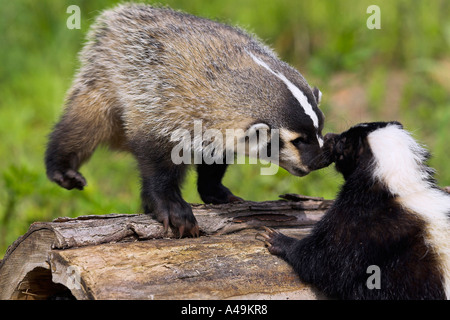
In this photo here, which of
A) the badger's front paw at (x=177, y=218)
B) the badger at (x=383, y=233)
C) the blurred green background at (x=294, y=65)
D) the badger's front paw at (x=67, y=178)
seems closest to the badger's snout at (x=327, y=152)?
the badger at (x=383, y=233)

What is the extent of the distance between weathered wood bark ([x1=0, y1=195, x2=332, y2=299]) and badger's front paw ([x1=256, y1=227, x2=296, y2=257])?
50mm

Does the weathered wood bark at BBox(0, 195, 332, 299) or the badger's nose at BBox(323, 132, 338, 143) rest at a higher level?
the badger's nose at BBox(323, 132, 338, 143)

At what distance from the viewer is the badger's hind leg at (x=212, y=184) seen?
4809 millimetres

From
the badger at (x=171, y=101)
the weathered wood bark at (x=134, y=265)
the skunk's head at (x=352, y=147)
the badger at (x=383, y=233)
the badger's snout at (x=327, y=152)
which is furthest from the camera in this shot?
the badger at (x=171, y=101)

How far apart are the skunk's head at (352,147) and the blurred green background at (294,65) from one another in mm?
2200

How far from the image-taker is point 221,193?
15.8 feet

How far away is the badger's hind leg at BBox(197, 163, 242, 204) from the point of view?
4.81 meters

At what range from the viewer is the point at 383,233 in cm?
336

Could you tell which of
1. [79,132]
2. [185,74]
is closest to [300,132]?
[185,74]

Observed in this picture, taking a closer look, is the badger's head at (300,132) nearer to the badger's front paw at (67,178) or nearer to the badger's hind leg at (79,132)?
the badger's hind leg at (79,132)

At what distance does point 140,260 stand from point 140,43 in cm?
194

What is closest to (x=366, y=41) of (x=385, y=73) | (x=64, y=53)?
(x=385, y=73)

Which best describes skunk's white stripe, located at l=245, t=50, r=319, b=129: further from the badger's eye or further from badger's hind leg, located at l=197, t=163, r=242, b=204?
badger's hind leg, located at l=197, t=163, r=242, b=204

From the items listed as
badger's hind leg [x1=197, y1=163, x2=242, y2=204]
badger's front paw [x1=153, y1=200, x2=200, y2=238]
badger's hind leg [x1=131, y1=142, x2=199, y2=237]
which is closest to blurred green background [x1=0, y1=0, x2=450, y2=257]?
badger's hind leg [x1=197, y1=163, x2=242, y2=204]
